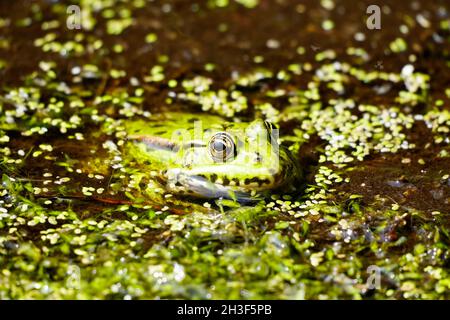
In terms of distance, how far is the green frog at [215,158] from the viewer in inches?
203

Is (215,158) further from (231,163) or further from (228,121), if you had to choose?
(228,121)

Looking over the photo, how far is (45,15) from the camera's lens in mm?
8016

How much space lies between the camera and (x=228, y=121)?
6.14 m

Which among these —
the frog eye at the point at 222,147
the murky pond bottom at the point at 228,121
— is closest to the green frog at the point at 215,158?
the frog eye at the point at 222,147

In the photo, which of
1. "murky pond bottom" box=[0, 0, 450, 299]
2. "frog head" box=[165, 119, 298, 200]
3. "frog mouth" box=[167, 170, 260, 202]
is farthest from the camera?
"frog mouth" box=[167, 170, 260, 202]

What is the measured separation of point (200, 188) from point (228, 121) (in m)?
0.94

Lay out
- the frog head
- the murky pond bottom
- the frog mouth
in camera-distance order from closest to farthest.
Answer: the murky pond bottom < the frog head < the frog mouth

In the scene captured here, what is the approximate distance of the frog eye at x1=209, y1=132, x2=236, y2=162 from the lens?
520cm

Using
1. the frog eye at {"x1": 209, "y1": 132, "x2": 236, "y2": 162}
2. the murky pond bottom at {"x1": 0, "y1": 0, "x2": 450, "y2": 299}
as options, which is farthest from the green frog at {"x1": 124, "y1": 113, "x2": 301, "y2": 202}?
the murky pond bottom at {"x1": 0, "y1": 0, "x2": 450, "y2": 299}

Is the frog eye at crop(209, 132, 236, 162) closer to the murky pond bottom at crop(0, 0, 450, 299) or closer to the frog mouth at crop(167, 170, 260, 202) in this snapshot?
the frog mouth at crop(167, 170, 260, 202)
